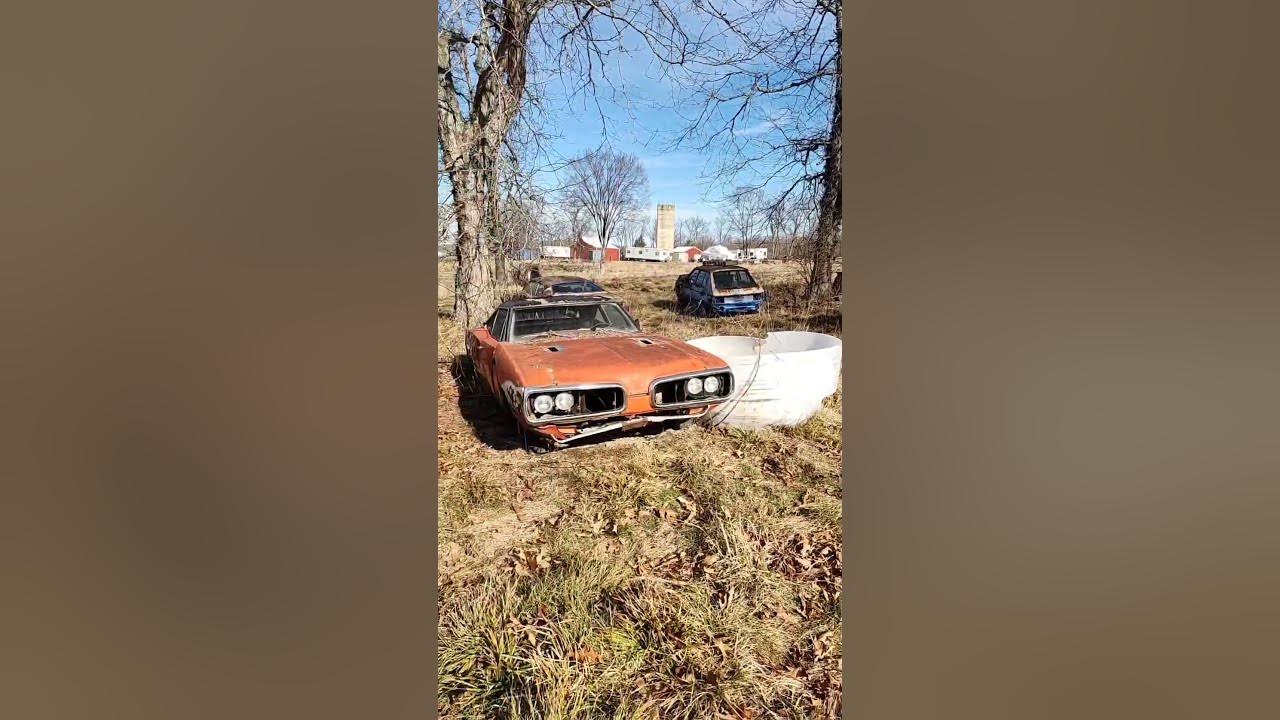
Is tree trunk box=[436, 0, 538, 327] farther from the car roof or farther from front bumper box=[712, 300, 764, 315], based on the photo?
front bumper box=[712, 300, 764, 315]

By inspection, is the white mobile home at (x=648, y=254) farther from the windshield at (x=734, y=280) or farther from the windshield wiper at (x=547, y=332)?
the windshield wiper at (x=547, y=332)

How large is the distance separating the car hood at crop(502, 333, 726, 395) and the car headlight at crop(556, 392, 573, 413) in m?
0.04

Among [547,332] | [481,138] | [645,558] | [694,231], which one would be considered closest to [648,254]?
[694,231]

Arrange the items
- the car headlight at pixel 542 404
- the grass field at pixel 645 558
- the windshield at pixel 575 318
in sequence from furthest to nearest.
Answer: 1. the windshield at pixel 575 318
2. the car headlight at pixel 542 404
3. the grass field at pixel 645 558

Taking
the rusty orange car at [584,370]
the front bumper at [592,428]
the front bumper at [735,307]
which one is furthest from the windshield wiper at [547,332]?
the front bumper at [735,307]

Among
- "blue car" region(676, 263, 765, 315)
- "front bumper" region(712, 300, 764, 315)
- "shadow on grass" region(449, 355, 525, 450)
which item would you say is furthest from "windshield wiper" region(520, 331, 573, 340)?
"front bumper" region(712, 300, 764, 315)

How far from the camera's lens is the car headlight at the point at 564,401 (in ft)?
6.04

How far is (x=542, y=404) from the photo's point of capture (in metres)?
1.83

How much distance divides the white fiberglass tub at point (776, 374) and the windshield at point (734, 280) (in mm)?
194

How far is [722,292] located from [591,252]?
52cm

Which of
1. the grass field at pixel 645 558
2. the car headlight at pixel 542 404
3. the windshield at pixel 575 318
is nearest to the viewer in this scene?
the grass field at pixel 645 558

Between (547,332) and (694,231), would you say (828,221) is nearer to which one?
(694,231)

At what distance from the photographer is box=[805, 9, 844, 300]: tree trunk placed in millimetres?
1993
